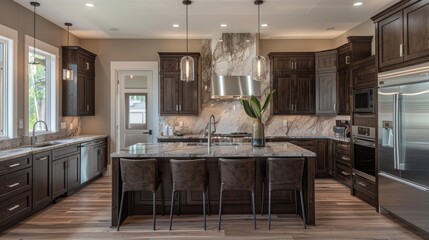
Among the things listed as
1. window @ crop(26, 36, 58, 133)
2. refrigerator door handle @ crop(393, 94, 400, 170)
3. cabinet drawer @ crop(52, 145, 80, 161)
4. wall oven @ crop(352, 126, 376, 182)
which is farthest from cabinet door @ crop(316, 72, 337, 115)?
window @ crop(26, 36, 58, 133)

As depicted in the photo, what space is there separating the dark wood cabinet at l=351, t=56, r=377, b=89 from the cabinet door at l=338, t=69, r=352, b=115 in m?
0.78

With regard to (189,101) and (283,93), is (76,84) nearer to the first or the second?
(189,101)

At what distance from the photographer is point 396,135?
3.81m

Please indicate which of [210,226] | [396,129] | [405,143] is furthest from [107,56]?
[405,143]

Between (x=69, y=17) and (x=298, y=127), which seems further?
(x=298, y=127)

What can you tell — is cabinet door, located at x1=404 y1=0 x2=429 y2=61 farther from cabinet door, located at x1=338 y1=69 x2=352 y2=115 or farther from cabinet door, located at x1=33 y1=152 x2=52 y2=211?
cabinet door, located at x1=33 y1=152 x2=52 y2=211

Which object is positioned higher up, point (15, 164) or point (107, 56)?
point (107, 56)

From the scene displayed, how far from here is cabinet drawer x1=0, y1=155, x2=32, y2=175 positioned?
3.55 metres

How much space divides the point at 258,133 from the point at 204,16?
244 cm

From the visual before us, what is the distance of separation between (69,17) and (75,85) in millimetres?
1288

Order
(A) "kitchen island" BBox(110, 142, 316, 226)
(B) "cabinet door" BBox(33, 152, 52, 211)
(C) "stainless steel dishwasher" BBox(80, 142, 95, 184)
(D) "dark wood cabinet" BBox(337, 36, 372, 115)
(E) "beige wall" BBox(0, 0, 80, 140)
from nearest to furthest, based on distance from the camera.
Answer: (A) "kitchen island" BBox(110, 142, 316, 226)
(B) "cabinet door" BBox(33, 152, 52, 211)
(E) "beige wall" BBox(0, 0, 80, 140)
(D) "dark wood cabinet" BBox(337, 36, 372, 115)
(C) "stainless steel dishwasher" BBox(80, 142, 95, 184)

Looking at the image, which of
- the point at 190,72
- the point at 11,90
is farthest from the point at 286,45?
the point at 11,90

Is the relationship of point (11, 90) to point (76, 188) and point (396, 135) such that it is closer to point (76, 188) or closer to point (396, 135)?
point (76, 188)

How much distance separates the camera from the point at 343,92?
6176 millimetres
